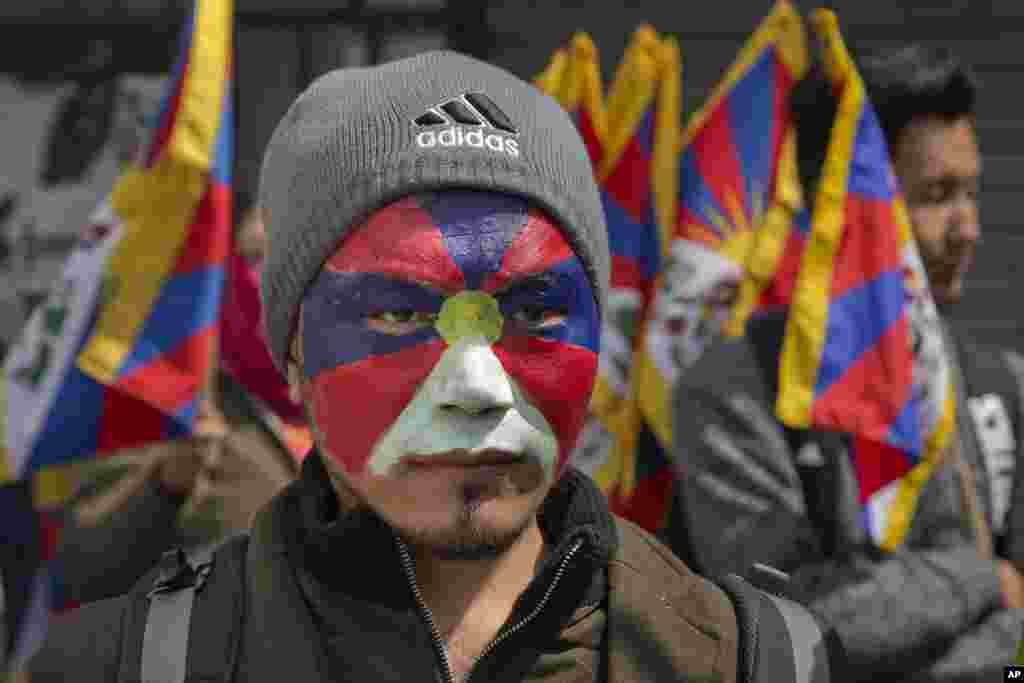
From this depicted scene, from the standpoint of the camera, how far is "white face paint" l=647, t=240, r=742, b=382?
159 inches

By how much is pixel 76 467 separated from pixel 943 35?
12.5ft

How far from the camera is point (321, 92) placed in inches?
77.0

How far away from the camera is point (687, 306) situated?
13.5 feet

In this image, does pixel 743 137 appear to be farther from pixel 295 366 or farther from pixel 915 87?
pixel 295 366

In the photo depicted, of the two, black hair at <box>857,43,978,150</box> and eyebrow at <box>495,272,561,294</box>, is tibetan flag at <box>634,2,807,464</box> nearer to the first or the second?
black hair at <box>857,43,978,150</box>

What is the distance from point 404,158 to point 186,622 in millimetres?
579

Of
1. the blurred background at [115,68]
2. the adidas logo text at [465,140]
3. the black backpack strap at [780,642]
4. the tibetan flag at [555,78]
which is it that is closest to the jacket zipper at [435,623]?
the black backpack strap at [780,642]

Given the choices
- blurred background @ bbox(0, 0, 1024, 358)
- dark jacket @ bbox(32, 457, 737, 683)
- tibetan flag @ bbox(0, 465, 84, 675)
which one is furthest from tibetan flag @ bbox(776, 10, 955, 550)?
blurred background @ bbox(0, 0, 1024, 358)

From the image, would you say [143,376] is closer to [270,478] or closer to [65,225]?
[270,478]

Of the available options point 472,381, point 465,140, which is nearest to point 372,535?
point 472,381

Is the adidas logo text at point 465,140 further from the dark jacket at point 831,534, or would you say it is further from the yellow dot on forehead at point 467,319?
the dark jacket at point 831,534

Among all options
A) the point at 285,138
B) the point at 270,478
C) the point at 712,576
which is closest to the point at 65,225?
the point at 270,478

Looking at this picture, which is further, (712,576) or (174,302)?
(174,302)

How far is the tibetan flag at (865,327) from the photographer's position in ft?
10.4
